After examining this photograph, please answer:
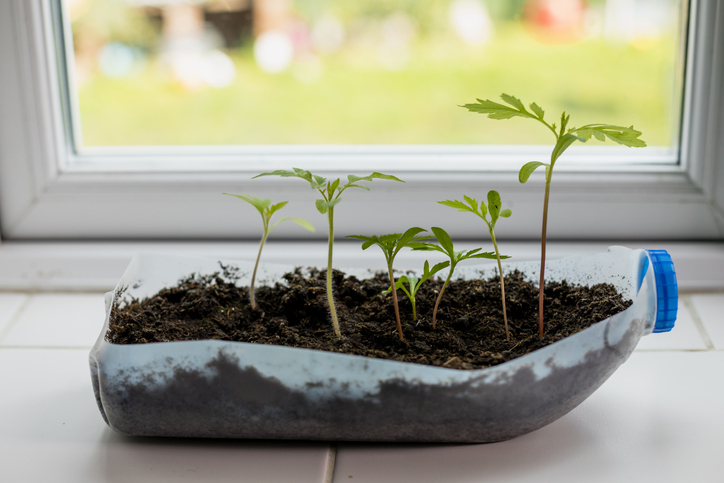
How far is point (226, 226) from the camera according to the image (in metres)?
1.00

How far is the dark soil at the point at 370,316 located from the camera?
562mm

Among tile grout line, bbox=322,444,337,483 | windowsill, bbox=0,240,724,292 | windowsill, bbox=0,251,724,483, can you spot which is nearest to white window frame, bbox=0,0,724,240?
windowsill, bbox=0,240,724,292

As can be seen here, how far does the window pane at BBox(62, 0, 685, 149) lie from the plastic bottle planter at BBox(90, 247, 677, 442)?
58 cm

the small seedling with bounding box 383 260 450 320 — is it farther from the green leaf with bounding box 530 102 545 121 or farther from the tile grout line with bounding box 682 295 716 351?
the tile grout line with bounding box 682 295 716 351

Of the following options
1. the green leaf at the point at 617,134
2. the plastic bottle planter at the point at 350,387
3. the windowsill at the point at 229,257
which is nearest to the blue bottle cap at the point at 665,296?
the plastic bottle planter at the point at 350,387

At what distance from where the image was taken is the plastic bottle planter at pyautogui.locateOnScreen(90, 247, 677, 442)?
49 centimetres

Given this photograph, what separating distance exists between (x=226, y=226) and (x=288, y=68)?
466 mm

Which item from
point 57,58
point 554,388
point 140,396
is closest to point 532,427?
point 554,388

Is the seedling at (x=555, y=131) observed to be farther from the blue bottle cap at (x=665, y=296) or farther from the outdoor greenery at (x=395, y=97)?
the outdoor greenery at (x=395, y=97)

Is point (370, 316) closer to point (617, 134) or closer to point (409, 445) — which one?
point (409, 445)

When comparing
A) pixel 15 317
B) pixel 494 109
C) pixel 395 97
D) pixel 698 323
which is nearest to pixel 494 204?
pixel 494 109

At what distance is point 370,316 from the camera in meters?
0.64

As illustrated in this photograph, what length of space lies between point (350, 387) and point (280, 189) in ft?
1.75

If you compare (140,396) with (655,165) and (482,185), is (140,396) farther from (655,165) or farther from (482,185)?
(655,165)
